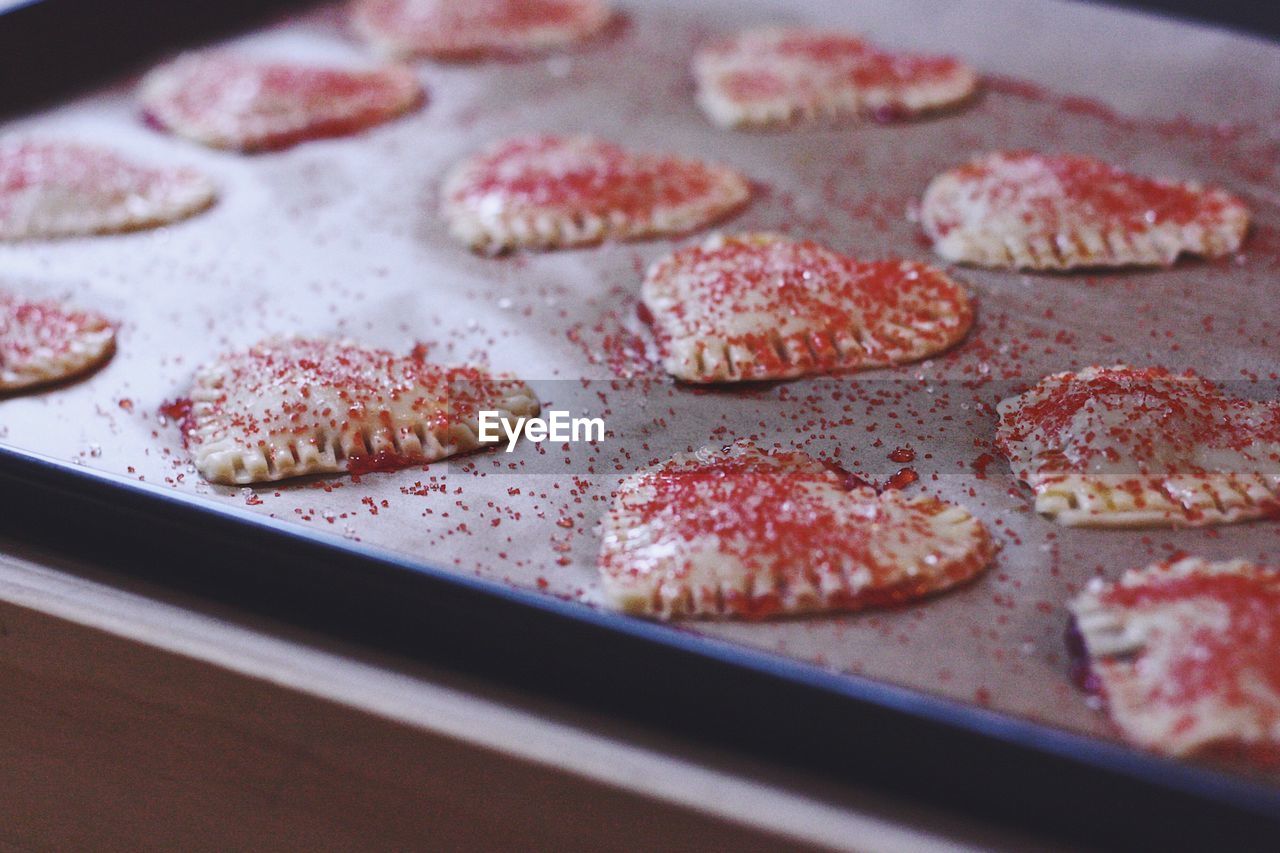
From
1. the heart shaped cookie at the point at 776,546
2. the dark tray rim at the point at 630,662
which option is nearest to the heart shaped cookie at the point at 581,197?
the heart shaped cookie at the point at 776,546

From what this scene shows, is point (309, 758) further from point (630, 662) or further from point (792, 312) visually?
point (792, 312)

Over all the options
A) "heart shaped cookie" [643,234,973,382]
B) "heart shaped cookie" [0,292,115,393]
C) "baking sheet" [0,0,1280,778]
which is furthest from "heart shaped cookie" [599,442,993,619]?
Result: "heart shaped cookie" [0,292,115,393]

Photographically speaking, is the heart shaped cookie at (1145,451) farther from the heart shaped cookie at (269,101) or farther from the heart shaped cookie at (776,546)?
the heart shaped cookie at (269,101)

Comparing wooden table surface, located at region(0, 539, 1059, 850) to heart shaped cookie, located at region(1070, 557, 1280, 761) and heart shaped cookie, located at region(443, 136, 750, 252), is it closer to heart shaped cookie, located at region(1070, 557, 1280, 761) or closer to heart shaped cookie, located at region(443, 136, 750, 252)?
heart shaped cookie, located at region(1070, 557, 1280, 761)

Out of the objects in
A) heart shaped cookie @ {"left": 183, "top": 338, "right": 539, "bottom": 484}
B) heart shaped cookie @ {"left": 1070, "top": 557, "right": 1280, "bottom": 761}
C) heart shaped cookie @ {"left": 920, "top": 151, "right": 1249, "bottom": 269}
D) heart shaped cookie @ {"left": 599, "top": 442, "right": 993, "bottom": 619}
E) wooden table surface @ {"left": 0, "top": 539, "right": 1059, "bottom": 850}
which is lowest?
wooden table surface @ {"left": 0, "top": 539, "right": 1059, "bottom": 850}

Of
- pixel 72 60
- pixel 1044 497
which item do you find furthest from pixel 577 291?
pixel 72 60

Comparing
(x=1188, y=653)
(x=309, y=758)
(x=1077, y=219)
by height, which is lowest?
(x=309, y=758)

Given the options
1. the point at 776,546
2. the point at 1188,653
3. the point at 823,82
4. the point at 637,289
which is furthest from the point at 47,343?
the point at 1188,653
